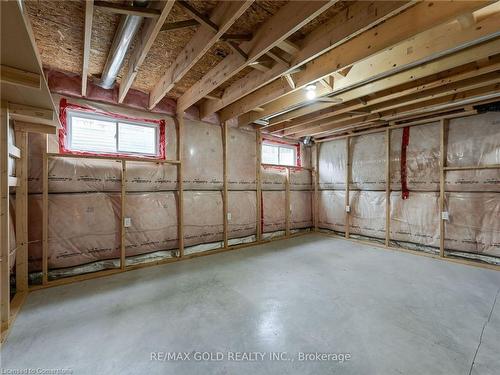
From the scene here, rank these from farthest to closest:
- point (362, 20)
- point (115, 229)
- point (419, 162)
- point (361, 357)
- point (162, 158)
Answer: point (419, 162) → point (162, 158) → point (115, 229) → point (362, 20) → point (361, 357)

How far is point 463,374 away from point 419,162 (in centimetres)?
350

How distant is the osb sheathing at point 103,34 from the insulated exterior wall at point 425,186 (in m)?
3.17

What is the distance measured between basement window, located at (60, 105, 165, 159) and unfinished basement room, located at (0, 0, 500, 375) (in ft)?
0.07

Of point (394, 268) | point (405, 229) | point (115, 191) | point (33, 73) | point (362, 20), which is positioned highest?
point (362, 20)

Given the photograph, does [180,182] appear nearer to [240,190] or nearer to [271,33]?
[240,190]

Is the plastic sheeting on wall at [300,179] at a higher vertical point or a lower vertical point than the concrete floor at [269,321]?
higher

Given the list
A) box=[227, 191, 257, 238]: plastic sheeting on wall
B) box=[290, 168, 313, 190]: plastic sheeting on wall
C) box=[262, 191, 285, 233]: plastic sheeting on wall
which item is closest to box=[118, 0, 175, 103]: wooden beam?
box=[227, 191, 257, 238]: plastic sheeting on wall

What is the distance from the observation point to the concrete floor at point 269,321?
4.69 ft

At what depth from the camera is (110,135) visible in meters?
3.15

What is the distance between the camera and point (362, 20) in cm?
167

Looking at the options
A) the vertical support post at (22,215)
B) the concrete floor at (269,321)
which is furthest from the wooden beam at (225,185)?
the vertical support post at (22,215)

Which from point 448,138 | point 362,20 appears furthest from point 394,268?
point 362,20

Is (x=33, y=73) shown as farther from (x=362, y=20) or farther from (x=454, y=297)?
(x=454, y=297)

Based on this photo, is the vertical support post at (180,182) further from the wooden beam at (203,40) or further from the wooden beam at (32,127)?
the wooden beam at (32,127)
